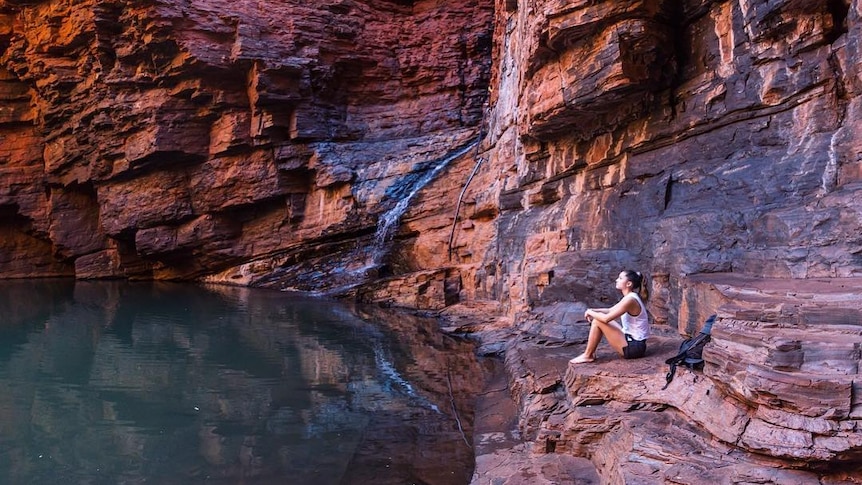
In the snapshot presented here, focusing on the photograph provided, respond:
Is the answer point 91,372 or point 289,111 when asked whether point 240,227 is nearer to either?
point 289,111

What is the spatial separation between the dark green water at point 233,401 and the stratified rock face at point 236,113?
8773 millimetres

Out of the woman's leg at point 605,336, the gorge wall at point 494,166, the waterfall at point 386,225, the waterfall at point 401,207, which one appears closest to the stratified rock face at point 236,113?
the gorge wall at point 494,166

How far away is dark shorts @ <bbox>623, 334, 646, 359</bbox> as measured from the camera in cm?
570

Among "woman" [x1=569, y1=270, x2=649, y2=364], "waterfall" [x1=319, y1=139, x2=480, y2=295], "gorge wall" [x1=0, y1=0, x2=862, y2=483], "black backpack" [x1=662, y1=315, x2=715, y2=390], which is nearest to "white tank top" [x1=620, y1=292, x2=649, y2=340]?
"woman" [x1=569, y1=270, x2=649, y2=364]

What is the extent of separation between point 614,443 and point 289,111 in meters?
19.5

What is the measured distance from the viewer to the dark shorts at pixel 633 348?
570 centimetres

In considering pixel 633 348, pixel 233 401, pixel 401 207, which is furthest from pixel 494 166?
pixel 633 348

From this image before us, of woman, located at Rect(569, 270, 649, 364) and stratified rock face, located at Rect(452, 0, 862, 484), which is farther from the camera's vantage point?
woman, located at Rect(569, 270, 649, 364)

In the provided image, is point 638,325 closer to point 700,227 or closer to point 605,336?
point 605,336

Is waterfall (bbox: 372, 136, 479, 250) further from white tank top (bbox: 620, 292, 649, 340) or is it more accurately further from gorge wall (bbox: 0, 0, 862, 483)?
white tank top (bbox: 620, 292, 649, 340)

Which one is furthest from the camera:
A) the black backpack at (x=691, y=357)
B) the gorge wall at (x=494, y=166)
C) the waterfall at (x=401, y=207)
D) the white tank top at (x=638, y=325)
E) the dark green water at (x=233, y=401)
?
the waterfall at (x=401, y=207)

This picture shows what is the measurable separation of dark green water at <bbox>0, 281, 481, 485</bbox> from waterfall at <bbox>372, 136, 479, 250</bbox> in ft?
18.3

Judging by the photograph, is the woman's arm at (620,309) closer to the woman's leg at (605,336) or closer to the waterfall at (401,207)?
the woman's leg at (605,336)

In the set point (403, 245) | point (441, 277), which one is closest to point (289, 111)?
point (403, 245)
